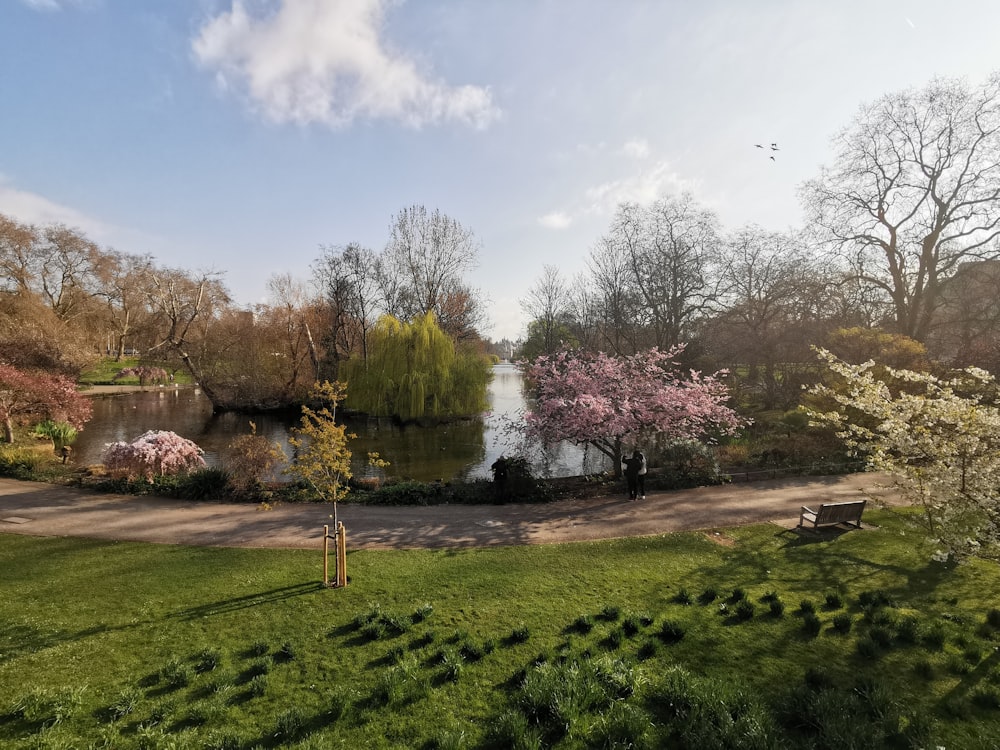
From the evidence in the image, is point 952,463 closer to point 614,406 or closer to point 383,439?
point 614,406

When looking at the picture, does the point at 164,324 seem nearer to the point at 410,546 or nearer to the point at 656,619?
the point at 410,546

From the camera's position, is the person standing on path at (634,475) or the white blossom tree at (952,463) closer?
the white blossom tree at (952,463)

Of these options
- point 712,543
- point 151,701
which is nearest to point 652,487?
point 712,543

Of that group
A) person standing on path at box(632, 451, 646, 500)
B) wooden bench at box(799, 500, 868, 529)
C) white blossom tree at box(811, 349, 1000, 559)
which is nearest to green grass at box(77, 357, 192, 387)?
person standing on path at box(632, 451, 646, 500)

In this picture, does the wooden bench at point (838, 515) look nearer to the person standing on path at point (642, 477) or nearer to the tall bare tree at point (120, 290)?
the person standing on path at point (642, 477)

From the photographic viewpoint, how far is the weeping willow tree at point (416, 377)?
2903cm

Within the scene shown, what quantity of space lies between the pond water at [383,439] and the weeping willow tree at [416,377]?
1178 mm

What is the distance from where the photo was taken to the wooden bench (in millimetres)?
9391

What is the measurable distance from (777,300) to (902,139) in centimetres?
980

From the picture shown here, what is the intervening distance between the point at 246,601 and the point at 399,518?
4.50 metres

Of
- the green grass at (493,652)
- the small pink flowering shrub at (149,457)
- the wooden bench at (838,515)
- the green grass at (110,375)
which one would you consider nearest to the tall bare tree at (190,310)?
the green grass at (110,375)

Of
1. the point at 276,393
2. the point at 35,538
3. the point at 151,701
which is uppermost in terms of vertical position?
the point at 276,393

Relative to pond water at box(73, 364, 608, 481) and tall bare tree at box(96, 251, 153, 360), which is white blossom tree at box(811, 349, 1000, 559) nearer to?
pond water at box(73, 364, 608, 481)

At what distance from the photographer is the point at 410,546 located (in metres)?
9.09
